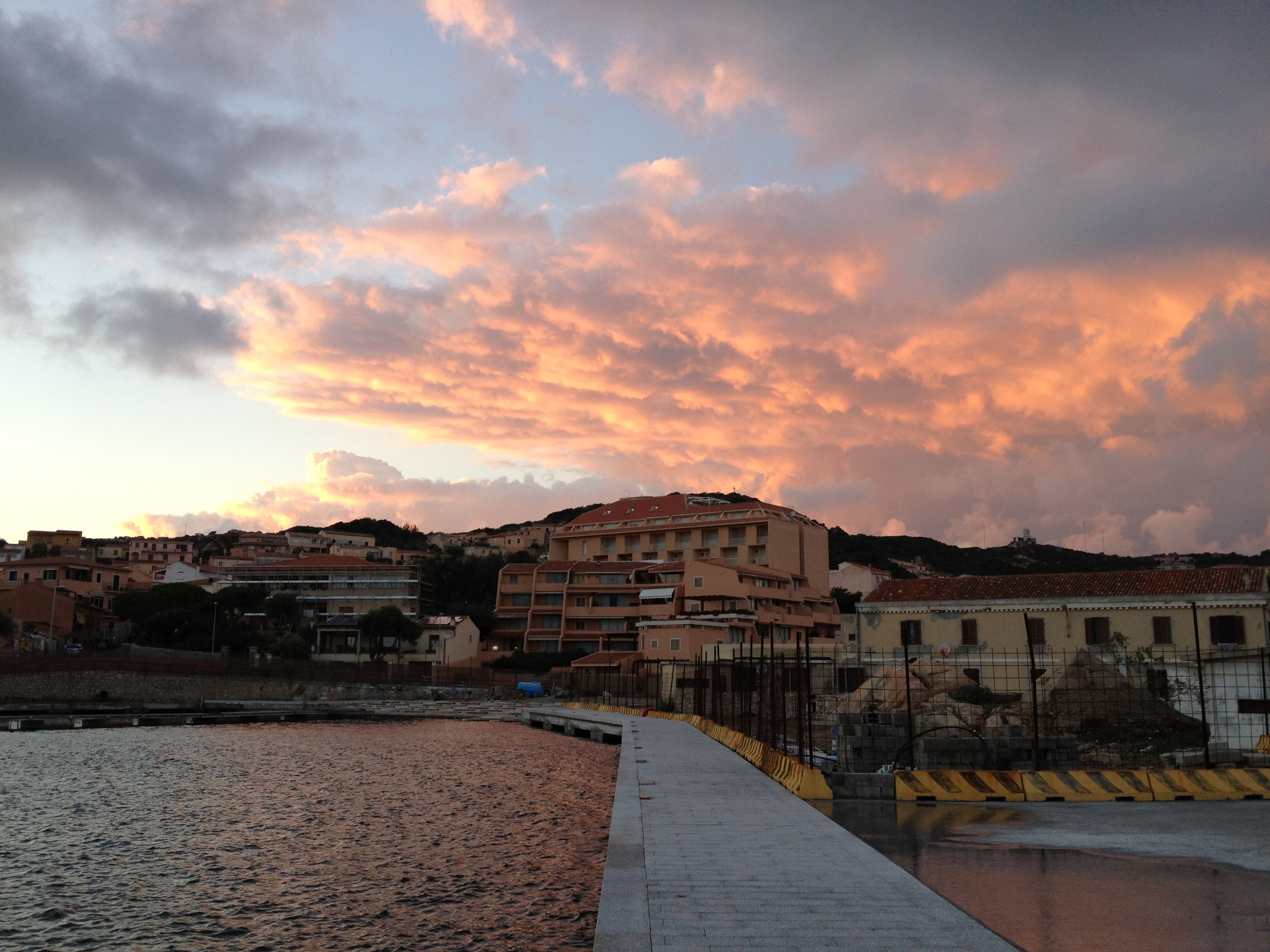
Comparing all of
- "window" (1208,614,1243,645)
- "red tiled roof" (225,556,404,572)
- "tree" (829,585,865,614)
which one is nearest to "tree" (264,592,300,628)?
"red tiled roof" (225,556,404,572)

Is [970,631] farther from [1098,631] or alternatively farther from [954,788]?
[954,788]

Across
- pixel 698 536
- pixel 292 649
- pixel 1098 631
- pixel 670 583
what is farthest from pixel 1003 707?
pixel 292 649

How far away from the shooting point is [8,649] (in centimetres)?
7581

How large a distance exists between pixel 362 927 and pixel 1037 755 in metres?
11.6

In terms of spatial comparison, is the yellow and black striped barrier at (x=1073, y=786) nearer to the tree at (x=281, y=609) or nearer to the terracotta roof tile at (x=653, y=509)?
the terracotta roof tile at (x=653, y=509)

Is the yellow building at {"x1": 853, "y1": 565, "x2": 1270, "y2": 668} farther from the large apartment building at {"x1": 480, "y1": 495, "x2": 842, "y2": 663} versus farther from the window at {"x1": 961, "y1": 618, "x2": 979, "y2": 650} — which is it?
the large apartment building at {"x1": 480, "y1": 495, "x2": 842, "y2": 663}

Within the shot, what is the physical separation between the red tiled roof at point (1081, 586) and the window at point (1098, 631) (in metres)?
1.12

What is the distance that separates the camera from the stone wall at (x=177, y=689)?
60281 mm

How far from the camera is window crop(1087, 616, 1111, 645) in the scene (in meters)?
45.9

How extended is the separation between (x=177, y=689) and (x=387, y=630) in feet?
77.8

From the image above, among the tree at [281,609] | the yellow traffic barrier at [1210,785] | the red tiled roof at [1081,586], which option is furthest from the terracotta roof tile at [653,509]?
the yellow traffic barrier at [1210,785]

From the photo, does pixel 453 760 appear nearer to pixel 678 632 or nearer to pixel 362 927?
pixel 362 927

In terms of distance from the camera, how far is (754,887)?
844 centimetres

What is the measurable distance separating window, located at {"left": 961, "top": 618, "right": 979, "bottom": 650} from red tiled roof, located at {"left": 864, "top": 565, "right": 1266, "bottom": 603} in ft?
3.49
